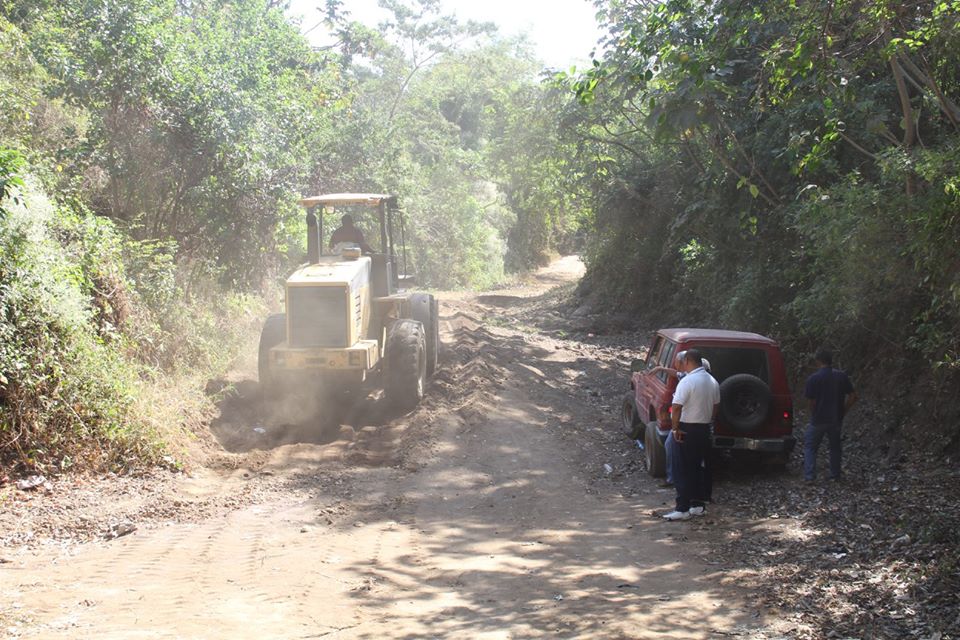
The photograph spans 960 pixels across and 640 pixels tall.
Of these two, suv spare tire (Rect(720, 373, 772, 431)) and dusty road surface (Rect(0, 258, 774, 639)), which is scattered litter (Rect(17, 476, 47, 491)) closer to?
dusty road surface (Rect(0, 258, 774, 639))

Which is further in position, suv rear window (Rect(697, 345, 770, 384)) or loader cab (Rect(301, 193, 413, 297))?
loader cab (Rect(301, 193, 413, 297))

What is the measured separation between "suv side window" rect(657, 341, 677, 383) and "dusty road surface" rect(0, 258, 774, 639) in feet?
3.87

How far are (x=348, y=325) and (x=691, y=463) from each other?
4852 mm

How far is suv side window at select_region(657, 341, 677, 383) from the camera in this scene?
9.88 m

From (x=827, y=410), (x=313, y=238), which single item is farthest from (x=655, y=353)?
(x=313, y=238)

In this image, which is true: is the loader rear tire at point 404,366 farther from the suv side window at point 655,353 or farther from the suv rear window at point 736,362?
the suv rear window at point 736,362

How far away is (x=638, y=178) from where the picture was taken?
72.6ft

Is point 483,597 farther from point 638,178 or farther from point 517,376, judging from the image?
point 638,178

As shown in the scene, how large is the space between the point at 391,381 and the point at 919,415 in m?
6.59

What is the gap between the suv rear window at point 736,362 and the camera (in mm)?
9461

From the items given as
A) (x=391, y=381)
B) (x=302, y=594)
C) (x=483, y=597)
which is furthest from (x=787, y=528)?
(x=391, y=381)

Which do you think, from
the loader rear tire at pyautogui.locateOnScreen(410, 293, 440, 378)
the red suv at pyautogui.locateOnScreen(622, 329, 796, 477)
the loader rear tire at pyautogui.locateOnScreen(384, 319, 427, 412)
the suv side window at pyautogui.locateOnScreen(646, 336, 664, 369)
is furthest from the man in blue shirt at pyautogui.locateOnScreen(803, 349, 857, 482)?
the loader rear tire at pyautogui.locateOnScreen(410, 293, 440, 378)

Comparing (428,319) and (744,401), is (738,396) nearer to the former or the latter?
(744,401)

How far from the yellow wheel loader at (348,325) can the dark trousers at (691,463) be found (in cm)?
444
